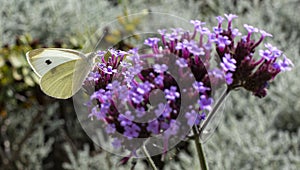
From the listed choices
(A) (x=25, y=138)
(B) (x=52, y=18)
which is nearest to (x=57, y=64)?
(A) (x=25, y=138)

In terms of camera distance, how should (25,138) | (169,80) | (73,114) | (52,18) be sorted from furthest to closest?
(73,114)
(52,18)
(25,138)
(169,80)


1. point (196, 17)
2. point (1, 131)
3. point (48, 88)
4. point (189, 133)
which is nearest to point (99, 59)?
point (48, 88)

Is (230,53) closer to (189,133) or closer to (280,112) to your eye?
(189,133)

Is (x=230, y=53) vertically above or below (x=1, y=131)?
above

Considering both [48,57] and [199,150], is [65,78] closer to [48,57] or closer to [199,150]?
[48,57]

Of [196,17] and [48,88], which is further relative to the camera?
[196,17]

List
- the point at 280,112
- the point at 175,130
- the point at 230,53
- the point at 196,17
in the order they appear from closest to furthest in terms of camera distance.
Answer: the point at 175,130 → the point at 230,53 → the point at 280,112 → the point at 196,17

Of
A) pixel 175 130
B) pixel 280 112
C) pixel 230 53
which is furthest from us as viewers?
pixel 280 112

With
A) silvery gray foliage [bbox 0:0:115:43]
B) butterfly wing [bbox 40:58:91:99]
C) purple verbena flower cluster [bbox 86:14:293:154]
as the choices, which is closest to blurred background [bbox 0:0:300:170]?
silvery gray foliage [bbox 0:0:115:43]
